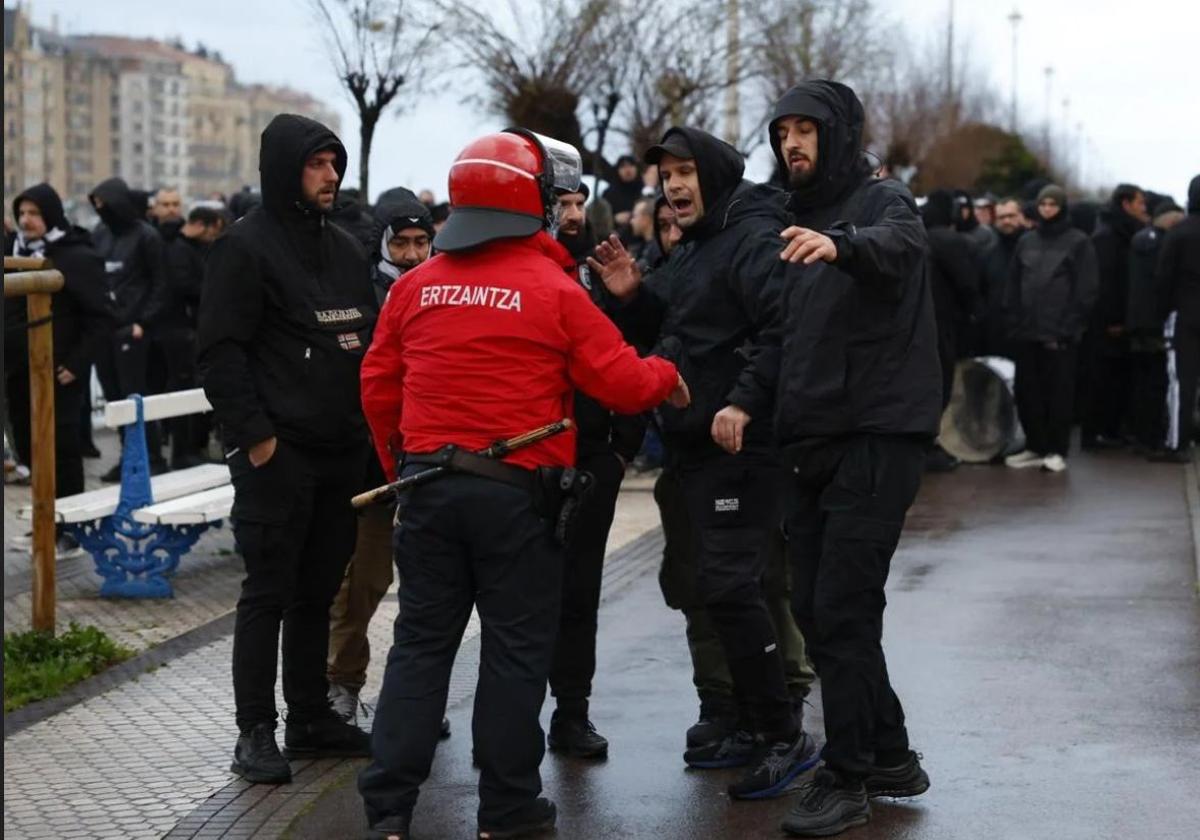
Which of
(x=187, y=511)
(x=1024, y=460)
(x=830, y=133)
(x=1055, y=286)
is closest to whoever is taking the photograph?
(x=830, y=133)

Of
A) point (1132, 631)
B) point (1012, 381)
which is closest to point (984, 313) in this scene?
point (1012, 381)

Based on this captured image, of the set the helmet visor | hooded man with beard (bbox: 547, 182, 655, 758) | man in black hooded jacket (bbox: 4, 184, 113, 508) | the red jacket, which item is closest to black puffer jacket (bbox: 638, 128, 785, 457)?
hooded man with beard (bbox: 547, 182, 655, 758)

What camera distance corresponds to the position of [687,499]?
6344 millimetres

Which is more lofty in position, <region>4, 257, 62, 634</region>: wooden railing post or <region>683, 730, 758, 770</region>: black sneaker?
<region>4, 257, 62, 634</region>: wooden railing post

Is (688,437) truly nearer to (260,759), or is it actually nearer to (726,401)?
(726,401)

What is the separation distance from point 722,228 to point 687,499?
849 mm

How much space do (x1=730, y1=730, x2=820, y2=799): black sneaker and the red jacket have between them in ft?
3.88

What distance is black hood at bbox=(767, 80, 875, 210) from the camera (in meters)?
5.84

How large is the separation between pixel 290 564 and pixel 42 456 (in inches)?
95.1

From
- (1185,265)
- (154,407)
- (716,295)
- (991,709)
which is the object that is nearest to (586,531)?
(716,295)

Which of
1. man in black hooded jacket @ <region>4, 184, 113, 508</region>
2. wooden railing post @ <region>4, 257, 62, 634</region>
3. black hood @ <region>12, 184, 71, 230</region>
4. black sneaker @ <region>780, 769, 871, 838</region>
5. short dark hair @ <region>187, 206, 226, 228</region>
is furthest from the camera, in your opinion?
short dark hair @ <region>187, 206, 226, 228</region>

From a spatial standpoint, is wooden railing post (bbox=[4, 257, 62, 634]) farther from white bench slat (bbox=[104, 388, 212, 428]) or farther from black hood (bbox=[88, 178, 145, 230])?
black hood (bbox=[88, 178, 145, 230])

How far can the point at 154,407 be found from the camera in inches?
404

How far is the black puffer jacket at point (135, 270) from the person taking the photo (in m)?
14.4
